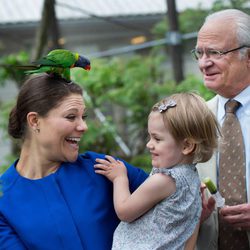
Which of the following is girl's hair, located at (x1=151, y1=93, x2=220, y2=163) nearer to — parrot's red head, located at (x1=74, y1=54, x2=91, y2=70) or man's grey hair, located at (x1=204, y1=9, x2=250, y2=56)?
parrot's red head, located at (x1=74, y1=54, x2=91, y2=70)

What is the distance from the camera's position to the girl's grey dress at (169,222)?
7.94 ft

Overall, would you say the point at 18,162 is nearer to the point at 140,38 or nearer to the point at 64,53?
the point at 64,53

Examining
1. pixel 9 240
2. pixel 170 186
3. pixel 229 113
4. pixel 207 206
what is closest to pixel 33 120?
pixel 9 240

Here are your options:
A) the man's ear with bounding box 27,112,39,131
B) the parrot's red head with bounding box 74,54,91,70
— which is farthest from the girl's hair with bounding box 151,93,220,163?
the man's ear with bounding box 27,112,39,131

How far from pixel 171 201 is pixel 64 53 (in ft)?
2.73

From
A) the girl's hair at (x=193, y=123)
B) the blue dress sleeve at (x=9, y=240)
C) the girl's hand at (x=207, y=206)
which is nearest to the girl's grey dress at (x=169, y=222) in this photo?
the girl's hair at (x=193, y=123)

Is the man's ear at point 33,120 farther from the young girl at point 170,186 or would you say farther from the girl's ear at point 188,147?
the girl's ear at point 188,147

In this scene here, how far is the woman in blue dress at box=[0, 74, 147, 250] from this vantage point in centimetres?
247

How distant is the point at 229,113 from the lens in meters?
3.06

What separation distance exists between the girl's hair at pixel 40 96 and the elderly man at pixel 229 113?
813 mm

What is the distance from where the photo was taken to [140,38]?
34.0 ft

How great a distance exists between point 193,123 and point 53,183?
0.70 m

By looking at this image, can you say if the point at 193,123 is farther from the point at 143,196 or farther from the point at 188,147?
the point at 143,196

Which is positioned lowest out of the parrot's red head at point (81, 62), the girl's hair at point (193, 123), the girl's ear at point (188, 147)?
the girl's ear at point (188, 147)
